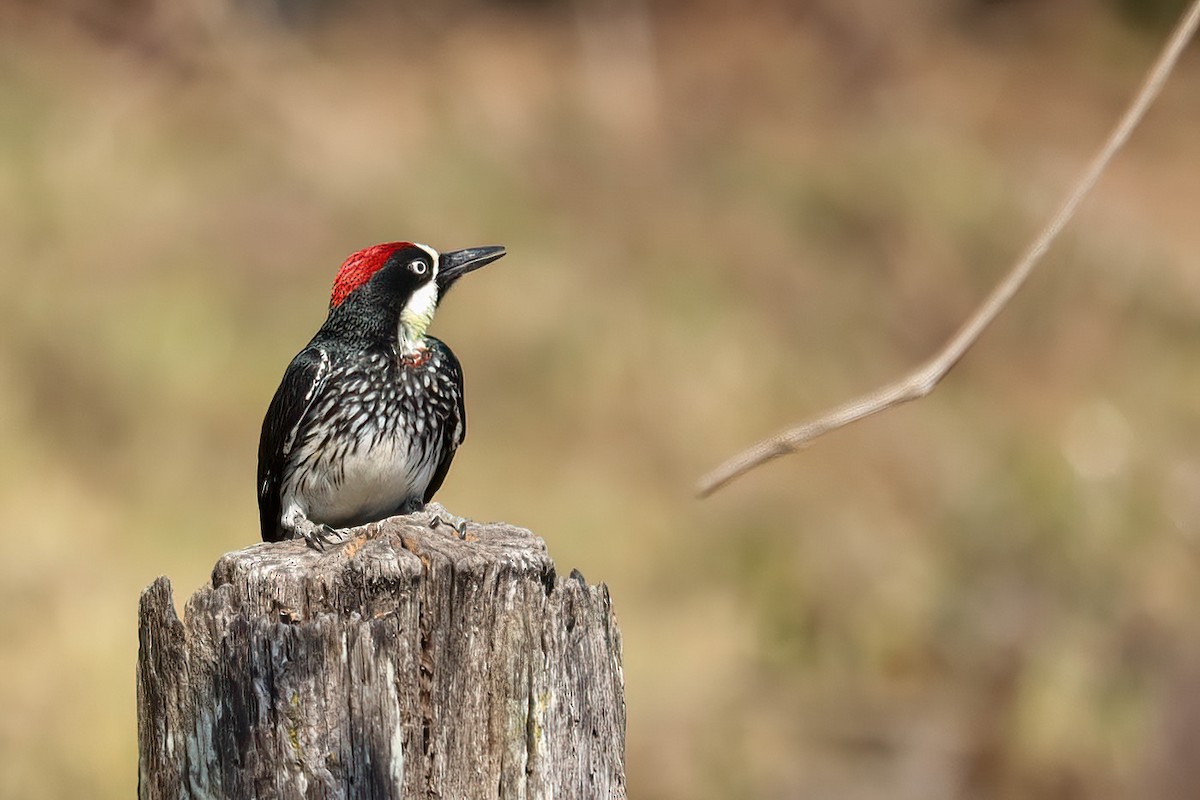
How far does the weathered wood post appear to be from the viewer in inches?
76.0

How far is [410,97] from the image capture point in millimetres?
12984


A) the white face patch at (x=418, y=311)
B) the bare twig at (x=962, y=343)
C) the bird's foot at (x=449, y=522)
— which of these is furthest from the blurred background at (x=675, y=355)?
the bare twig at (x=962, y=343)

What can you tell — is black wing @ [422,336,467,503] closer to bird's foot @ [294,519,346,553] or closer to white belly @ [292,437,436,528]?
white belly @ [292,437,436,528]

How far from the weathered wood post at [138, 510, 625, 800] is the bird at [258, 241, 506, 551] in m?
1.49

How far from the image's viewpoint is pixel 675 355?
30.7ft

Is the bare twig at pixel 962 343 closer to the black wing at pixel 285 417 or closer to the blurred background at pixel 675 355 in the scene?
the black wing at pixel 285 417

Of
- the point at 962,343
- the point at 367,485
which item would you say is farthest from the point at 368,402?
the point at 962,343

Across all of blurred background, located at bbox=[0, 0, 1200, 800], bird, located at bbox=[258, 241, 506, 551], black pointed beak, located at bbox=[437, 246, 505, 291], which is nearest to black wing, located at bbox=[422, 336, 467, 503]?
bird, located at bbox=[258, 241, 506, 551]

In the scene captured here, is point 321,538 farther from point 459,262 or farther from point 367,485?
point 459,262

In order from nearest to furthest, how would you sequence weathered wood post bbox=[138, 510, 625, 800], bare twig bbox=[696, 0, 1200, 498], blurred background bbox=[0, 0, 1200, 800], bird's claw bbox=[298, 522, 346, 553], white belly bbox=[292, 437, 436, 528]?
bare twig bbox=[696, 0, 1200, 498] < weathered wood post bbox=[138, 510, 625, 800] < bird's claw bbox=[298, 522, 346, 553] < white belly bbox=[292, 437, 436, 528] < blurred background bbox=[0, 0, 1200, 800]

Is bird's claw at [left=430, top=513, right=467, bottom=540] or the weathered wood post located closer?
the weathered wood post

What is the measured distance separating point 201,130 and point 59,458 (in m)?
3.95

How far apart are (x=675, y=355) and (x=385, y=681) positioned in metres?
7.48

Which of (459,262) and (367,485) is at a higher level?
(459,262)
